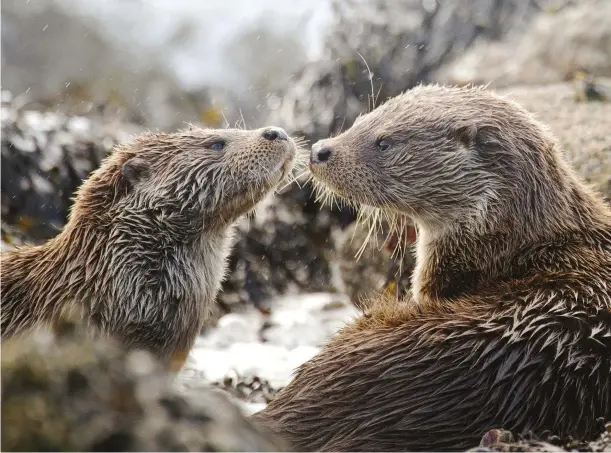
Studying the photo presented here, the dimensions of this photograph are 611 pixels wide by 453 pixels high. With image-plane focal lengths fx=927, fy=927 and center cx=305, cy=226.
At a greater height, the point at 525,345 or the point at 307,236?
the point at 307,236

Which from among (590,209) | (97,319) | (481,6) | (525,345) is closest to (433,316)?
(525,345)

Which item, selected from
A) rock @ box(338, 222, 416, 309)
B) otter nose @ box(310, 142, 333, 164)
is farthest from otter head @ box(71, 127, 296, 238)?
rock @ box(338, 222, 416, 309)

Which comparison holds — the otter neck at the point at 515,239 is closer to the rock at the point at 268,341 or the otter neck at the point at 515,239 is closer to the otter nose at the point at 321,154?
the otter nose at the point at 321,154

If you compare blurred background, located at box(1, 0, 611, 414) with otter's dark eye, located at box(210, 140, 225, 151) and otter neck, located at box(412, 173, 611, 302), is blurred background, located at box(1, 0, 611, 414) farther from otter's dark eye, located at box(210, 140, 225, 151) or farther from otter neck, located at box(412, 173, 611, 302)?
otter neck, located at box(412, 173, 611, 302)

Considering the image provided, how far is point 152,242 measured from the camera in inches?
151

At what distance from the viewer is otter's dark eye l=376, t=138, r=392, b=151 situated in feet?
13.7

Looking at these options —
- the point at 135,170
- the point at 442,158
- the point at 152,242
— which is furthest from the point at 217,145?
the point at 442,158

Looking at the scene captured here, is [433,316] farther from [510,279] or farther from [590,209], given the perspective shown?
[590,209]

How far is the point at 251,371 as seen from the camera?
5145 millimetres

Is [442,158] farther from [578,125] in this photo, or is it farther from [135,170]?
[578,125]

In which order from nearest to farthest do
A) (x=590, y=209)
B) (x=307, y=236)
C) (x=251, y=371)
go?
(x=590, y=209)
(x=251, y=371)
(x=307, y=236)

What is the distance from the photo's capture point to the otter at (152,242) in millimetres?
3658

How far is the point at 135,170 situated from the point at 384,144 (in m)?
1.11

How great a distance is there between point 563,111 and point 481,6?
325 centimetres
